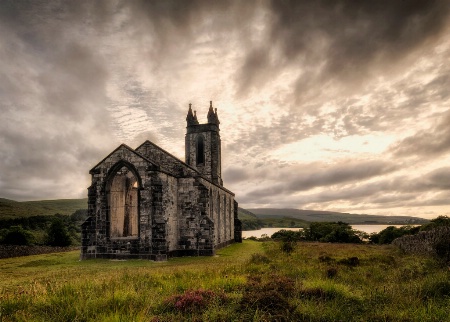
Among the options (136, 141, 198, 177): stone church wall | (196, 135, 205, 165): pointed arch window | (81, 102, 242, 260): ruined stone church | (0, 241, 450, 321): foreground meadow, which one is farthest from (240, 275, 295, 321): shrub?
(196, 135, 205, 165): pointed arch window

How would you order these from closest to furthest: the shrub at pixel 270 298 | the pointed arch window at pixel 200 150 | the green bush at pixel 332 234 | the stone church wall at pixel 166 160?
the shrub at pixel 270 298, the stone church wall at pixel 166 160, the pointed arch window at pixel 200 150, the green bush at pixel 332 234

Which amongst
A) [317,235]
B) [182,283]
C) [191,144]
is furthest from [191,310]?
[317,235]

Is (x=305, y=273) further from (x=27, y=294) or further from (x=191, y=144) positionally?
(x=191, y=144)

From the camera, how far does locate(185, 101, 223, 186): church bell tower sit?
96.7ft

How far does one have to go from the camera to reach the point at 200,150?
99.0 ft

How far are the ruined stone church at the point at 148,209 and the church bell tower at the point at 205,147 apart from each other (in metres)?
5.70

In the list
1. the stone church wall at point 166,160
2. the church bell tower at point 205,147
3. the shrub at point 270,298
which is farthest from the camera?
the church bell tower at point 205,147

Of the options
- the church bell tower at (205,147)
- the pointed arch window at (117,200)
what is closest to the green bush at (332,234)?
the church bell tower at (205,147)

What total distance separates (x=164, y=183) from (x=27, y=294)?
11.7 m

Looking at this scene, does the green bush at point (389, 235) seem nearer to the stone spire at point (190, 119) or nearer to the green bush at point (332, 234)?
the green bush at point (332, 234)

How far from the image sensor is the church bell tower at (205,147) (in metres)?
29.5

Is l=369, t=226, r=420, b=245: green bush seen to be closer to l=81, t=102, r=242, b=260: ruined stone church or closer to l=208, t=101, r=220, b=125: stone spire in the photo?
l=81, t=102, r=242, b=260: ruined stone church

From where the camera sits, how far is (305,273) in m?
10.3

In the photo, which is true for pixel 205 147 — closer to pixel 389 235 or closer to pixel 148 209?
pixel 148 209
